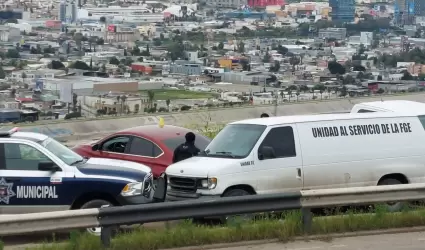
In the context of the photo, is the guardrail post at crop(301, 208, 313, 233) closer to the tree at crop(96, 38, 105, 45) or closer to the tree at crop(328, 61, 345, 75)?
the tree at crop(328, 61, 345, 75)

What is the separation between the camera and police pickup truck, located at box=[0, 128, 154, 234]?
389 inches

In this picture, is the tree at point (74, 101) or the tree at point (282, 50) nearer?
the tree at point (74, 101)

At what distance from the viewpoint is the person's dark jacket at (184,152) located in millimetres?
11977

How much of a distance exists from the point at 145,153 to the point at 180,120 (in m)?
10.5

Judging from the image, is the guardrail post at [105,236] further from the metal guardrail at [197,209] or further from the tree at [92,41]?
the tree at [92,41]

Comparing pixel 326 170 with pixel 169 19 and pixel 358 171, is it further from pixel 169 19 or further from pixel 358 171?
pixel 169 19

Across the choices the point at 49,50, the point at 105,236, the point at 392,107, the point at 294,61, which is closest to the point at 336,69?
the point at 294,61

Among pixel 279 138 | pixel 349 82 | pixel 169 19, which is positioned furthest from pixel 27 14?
pixel 279 138

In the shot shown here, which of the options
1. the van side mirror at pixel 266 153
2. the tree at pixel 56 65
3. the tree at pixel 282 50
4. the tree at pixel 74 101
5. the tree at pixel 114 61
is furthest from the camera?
the tree at pixel 282 50

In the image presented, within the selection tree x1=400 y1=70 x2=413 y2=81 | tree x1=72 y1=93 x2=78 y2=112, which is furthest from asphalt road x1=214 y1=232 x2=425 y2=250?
tree x1=400 y1=70 x2=413 y2=81

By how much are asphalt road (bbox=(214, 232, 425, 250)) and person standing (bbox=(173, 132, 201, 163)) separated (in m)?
3.03

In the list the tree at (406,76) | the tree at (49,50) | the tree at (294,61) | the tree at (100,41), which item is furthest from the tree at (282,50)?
the tree at (406,76)

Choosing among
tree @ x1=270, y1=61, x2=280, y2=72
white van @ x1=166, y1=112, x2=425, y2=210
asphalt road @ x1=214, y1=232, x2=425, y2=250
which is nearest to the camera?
asphalt road @ x1=214, y1=232, x2=425, y2=250

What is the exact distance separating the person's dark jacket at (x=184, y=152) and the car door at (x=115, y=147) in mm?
1033
